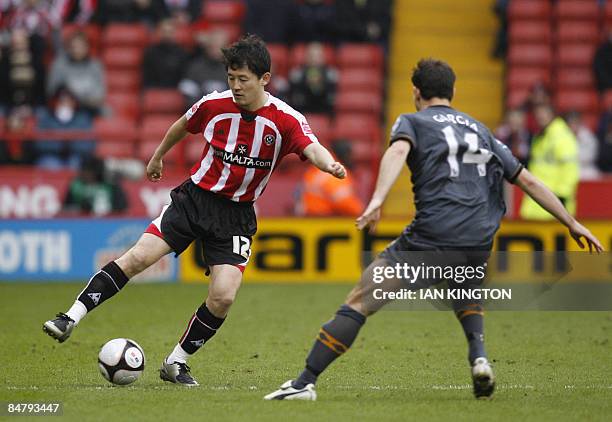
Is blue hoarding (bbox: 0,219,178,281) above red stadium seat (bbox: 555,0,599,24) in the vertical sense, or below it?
below

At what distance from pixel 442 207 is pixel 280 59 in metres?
11.4

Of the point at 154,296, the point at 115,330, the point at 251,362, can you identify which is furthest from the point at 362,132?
the point at 251,362

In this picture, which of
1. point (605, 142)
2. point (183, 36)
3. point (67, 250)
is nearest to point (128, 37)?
point (183, 36)

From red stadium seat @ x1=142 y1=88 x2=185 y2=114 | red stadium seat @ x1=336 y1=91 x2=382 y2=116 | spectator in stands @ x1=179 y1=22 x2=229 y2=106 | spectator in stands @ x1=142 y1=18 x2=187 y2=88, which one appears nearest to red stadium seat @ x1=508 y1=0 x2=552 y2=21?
red stadium seat @ x1=336 y1=91 x2=382 y2=116

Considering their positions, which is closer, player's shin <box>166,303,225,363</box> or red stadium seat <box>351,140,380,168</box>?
player's shin <box>166,303,225,363</box>

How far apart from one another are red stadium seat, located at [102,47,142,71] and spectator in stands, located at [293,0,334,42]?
94.7 inches

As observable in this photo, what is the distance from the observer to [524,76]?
1753 cm

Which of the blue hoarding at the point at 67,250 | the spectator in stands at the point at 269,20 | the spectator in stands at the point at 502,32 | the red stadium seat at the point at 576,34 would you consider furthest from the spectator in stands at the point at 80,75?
the red stadium seat at the point at 576,34

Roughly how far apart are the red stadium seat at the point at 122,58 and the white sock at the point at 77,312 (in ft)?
37.2

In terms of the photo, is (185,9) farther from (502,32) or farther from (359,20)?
(502,32)

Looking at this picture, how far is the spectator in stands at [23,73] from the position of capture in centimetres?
1703

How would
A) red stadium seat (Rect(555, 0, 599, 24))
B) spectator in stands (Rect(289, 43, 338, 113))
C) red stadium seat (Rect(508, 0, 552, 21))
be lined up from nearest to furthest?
spectator in stands (Rect(289, 43, 338, 113)) < red stadium seat (Rect(508, 0, 552, 21)) < red stadium seat (Rect(555, 0, 599, 24))

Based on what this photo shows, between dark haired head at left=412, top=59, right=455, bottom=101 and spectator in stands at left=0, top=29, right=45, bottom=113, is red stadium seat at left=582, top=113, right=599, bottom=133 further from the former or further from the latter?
dark haired head at left=412, top=59, right=455, bottom=101

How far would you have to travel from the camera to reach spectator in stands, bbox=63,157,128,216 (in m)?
14.8
